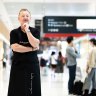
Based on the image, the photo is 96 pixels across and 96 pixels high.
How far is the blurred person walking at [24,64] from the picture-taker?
3.66 m

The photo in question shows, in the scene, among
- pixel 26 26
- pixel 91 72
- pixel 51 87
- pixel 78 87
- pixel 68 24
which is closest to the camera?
pixel 26 26

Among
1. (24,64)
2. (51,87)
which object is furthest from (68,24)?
(24,64)

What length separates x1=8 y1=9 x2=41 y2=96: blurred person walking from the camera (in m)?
3.66

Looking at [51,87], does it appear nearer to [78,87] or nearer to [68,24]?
[78,87]

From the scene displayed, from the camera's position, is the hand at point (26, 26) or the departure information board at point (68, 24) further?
the departure information board at point (68, 24)

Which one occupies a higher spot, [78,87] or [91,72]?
[91,72]

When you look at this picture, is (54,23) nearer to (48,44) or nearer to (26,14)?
(26,14)

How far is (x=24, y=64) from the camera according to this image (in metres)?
3.66

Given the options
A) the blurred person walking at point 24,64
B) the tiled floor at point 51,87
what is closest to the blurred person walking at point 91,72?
the tiled floor at point 51,87

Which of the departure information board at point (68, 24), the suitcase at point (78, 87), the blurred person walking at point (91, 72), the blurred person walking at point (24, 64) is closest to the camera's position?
the blurred person walking at point (24, 64)

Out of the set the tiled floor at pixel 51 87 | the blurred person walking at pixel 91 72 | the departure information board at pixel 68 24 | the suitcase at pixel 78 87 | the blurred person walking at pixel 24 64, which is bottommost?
the tiled floor at pixel 51 87

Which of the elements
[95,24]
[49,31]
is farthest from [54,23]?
[95,24]

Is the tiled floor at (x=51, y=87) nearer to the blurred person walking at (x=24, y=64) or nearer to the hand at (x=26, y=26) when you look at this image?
the blurred person walking at (x=24, y=64)

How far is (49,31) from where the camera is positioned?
1564 centimetres
